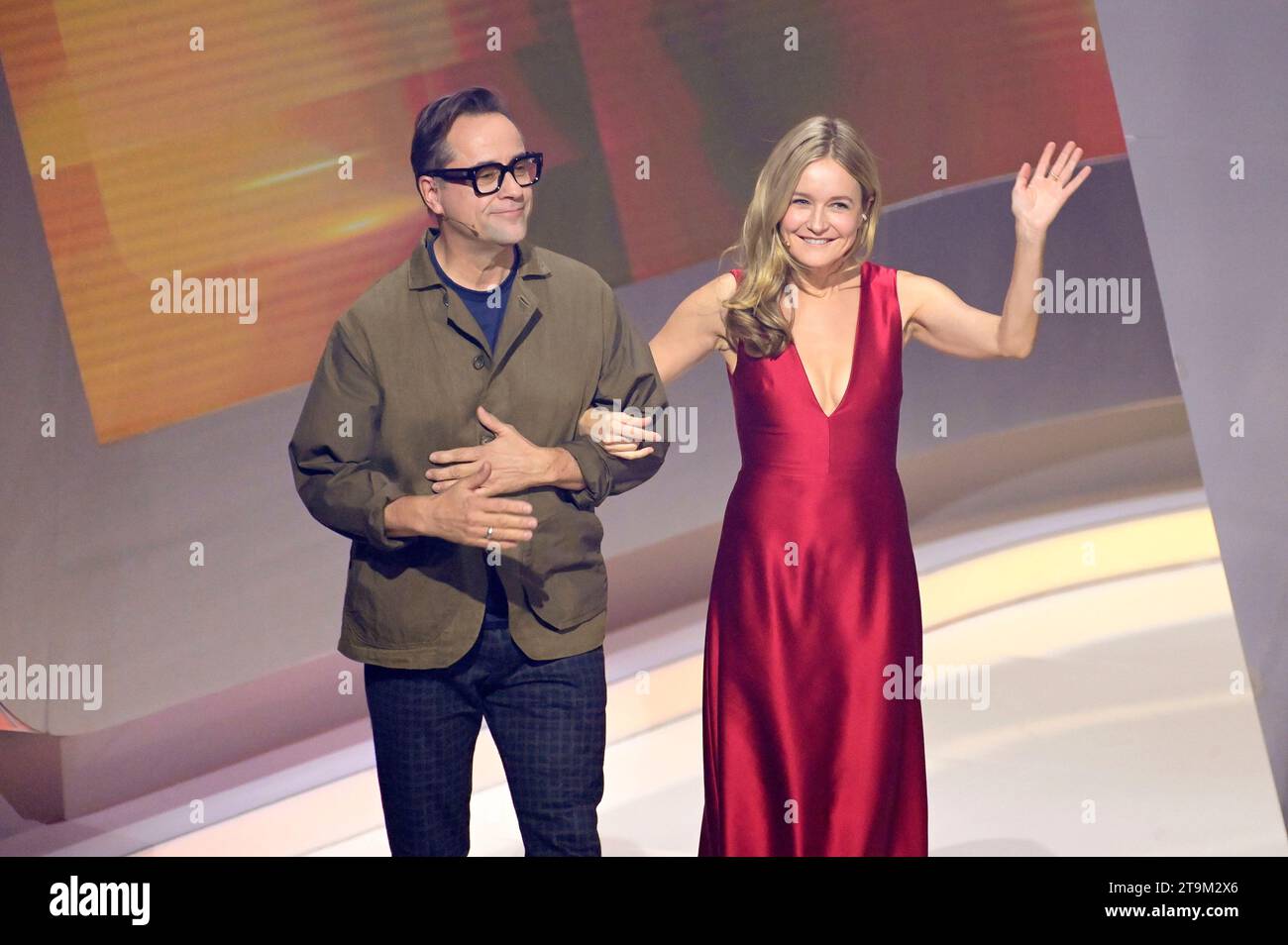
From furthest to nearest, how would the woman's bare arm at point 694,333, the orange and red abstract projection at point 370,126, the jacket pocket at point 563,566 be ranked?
the orange and red abstract projection at point 370,126 < the woman's bare arm at point 694,333 < the jacket pocket at point 563,566

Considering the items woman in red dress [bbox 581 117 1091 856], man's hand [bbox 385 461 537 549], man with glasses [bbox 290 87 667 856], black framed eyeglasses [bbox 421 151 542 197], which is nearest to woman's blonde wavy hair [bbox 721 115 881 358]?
woman in red dress [bbox 581 117 1091 856]

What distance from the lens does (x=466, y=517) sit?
273 cm

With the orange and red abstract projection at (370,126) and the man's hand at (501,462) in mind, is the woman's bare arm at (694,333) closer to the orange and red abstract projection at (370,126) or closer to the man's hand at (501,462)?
the orange and red abstract projection at (370,126)

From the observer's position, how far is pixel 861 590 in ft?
10.1

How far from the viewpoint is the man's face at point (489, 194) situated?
9.43ft

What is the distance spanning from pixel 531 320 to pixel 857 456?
76cm

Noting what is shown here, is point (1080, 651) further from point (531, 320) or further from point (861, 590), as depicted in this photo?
point (531, 320)

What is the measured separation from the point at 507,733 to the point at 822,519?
2.67 feet

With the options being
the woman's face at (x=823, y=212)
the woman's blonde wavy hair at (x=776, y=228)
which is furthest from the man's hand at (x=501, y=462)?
the woman's face at (x=823, y=212)

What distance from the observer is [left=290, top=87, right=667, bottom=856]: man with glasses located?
2801mm

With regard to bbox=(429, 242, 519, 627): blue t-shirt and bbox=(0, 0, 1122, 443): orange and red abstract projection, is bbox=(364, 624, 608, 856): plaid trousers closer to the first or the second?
bbox=(429, 242, 519, 627): blue t-shirt

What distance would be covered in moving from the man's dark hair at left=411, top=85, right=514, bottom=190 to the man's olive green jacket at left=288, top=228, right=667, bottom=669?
210mm

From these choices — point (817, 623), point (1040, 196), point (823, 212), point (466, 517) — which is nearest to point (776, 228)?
point (823, 212)
